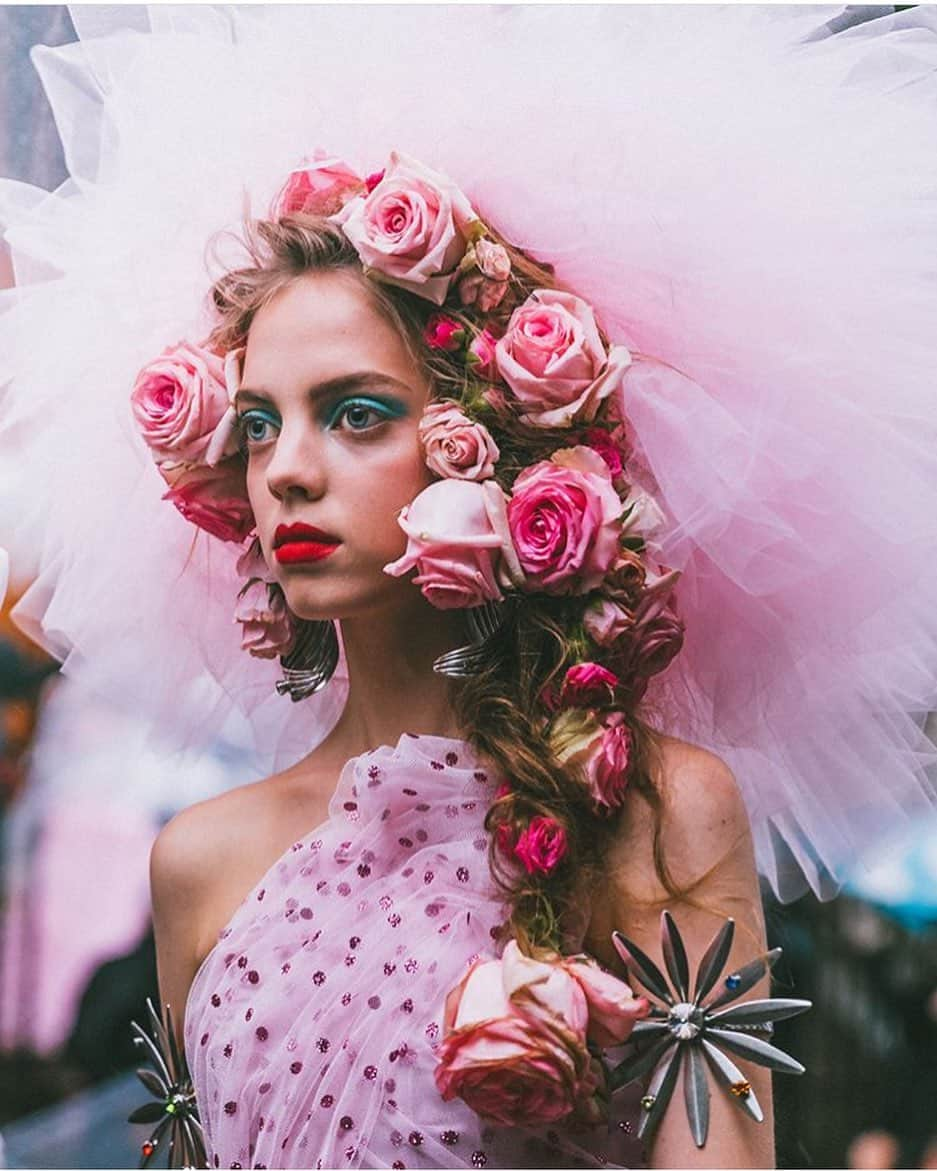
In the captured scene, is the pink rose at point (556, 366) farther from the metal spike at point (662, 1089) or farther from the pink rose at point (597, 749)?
the metal spike at point (662, 1089)

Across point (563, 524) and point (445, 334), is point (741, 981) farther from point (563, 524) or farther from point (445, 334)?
point (445, 334)

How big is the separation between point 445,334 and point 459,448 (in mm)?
114

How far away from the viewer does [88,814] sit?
1.85 meters

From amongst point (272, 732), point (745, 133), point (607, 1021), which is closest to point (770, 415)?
point (745, 133)

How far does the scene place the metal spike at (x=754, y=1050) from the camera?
133 cm

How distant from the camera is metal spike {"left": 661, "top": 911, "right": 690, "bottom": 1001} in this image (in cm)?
Answer: 134

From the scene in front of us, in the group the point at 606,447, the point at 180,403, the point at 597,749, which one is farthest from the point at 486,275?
the point at 597,749

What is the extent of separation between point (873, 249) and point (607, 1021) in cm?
68

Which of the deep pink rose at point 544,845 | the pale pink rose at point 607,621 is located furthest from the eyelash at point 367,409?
the deep pink rose at point 544,845

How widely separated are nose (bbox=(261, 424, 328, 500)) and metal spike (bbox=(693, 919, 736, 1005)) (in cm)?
50

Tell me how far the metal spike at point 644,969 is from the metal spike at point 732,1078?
50mm

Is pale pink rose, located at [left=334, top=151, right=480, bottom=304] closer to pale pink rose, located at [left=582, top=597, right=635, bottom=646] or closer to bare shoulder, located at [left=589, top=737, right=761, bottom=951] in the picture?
pale pink rose, located at [left=582, top=597, right=635, bottom=646]

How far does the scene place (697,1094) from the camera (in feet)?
4.35

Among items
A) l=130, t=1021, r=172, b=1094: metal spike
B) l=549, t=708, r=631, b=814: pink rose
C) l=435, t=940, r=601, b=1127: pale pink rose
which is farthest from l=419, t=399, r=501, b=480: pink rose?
l=130, t=1021, r=172, b=1094: metal spike
